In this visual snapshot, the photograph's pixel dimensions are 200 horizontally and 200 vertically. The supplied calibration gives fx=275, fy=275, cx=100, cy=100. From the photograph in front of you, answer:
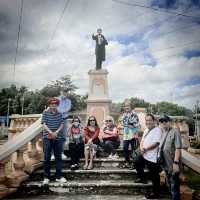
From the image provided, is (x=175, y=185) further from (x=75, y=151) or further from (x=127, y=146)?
(x=75, y=151)

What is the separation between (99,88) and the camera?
1173 cm

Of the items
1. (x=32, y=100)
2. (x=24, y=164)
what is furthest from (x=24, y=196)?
(x=32, y=100)

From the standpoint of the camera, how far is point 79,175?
577 centimetres

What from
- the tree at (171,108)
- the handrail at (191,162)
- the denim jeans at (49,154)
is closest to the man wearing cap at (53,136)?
the denim jeans at (49,154)

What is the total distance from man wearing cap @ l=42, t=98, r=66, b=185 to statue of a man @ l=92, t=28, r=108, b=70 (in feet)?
22.0

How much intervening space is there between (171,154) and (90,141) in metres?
2.37

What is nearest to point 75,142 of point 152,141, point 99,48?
point 152,141

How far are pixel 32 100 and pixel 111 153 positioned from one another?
41.4 meters

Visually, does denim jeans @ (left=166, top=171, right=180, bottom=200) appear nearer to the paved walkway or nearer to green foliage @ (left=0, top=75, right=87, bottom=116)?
the paved walkway

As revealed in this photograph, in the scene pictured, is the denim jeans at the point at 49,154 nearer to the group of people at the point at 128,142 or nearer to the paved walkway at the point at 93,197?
the group of people at the point at 128,142

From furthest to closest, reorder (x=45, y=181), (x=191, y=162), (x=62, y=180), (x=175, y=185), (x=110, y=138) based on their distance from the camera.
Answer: (x=110, y=138)
(x=62, y=180)
(x=45, y=181)
(x=191, y=162)
(x=175, y=185)

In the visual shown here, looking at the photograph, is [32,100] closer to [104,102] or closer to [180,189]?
[104,102]

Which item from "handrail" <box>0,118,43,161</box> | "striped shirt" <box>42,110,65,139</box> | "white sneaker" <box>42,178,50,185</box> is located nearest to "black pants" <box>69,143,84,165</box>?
"striped shirt" <box>42,110,65,139</box>

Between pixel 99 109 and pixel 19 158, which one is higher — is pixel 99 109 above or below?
above
